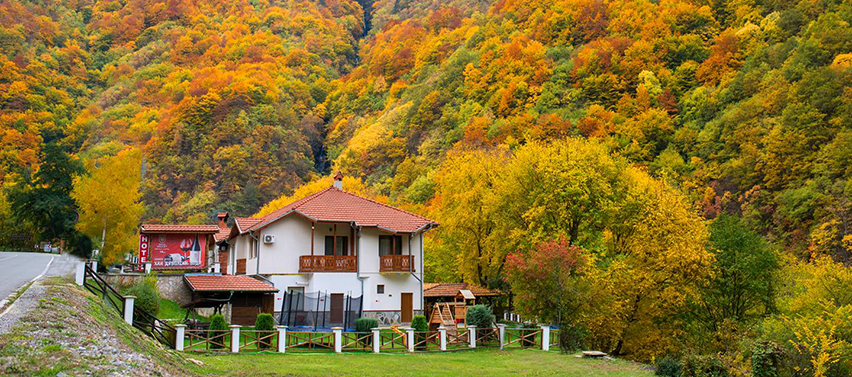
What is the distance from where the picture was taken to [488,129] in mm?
82000

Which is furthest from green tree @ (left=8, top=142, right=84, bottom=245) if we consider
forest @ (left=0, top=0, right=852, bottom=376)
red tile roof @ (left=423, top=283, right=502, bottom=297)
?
red tile roof @ (left=423, top=283, right=502, bottom=297)

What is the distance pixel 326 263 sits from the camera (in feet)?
110

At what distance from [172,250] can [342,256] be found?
12.4m

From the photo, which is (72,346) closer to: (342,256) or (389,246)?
(342,256)

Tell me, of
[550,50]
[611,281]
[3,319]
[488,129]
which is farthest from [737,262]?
[550,50]

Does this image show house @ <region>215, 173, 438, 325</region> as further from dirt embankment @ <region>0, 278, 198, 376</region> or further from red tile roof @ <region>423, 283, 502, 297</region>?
dirt embankment @ <region>0, 278, 198, 376</region>

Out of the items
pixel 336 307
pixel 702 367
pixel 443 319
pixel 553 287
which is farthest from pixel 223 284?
pixel 702 367

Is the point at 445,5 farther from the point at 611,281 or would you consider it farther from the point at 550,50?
the point at 611,281

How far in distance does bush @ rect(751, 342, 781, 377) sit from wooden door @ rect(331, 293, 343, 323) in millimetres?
18588

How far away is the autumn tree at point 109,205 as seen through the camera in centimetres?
4053

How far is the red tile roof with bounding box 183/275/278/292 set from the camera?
2792 centimetres

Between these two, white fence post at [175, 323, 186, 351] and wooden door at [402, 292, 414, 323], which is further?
wooden door at [402, 292, 414, 323]

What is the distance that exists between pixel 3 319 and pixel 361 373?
28.8 ft

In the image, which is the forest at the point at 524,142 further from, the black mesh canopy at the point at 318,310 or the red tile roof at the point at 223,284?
the red tile roof at the point at 223,284
